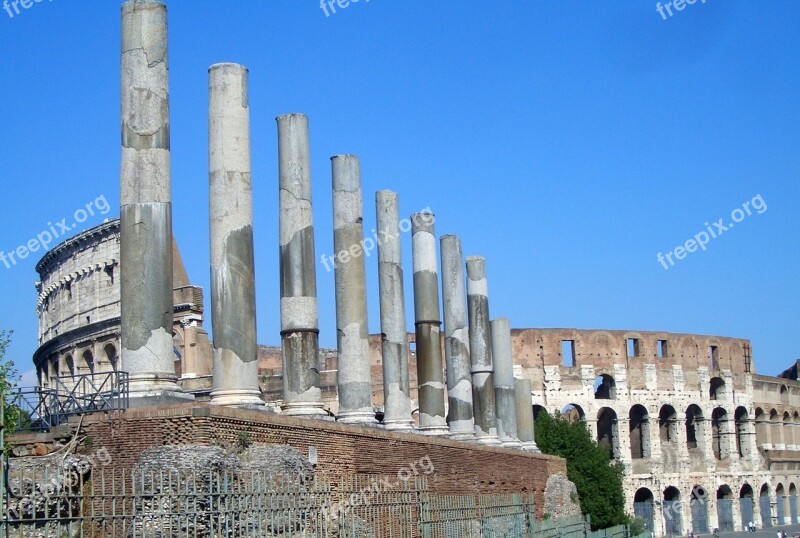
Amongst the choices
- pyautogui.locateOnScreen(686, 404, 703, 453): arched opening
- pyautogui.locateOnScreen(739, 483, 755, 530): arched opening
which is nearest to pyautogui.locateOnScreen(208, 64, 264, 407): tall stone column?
pyautogui.locateOnScreen(686, 404, 703, 453): arched opening

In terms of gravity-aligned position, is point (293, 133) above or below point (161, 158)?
above

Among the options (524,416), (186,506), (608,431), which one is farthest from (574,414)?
(186,506)

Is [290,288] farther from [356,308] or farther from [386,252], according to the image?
[386,252]

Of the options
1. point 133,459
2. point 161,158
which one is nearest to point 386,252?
point 161,158

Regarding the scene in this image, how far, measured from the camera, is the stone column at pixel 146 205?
1134 centimetres

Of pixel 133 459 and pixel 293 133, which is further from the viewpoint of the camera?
pixel 293 133

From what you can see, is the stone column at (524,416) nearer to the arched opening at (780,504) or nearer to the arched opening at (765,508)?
the arched opening at (765,508)

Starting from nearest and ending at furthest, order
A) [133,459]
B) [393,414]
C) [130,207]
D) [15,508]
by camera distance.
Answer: [15,508]
[133,459]
[130,207]
[393,414]

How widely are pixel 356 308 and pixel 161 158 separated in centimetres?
575

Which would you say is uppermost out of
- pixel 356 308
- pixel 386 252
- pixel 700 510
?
pixel 386 252

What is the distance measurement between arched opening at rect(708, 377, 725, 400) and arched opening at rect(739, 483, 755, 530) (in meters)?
3.53

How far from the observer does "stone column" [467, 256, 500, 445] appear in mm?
22516

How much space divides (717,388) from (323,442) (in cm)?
3470

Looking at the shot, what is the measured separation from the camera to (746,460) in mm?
45969
